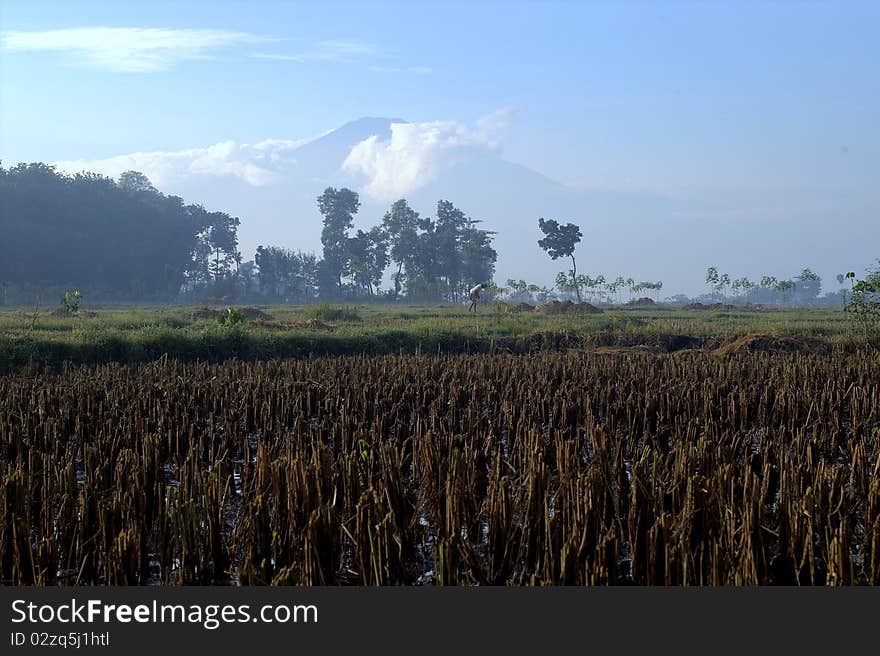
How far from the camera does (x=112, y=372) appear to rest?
1251 cm

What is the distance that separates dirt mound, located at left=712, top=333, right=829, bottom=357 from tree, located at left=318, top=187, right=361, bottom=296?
47.3 m

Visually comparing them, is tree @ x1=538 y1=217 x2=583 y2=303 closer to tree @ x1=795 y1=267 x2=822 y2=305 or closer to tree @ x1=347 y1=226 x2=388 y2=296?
tree @ x1=347 y1=226 x2=388 y2=296

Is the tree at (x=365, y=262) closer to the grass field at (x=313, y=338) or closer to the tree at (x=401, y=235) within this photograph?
the tree at (x=401, y=235)

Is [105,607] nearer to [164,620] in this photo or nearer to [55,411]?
[164,620]

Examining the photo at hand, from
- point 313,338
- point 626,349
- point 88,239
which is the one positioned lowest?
point 626,349

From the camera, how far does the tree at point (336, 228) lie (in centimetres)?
6588

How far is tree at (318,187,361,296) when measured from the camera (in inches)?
2594

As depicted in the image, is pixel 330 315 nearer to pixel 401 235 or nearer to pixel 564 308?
pixel 564 308

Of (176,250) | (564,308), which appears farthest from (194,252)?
(564,308)

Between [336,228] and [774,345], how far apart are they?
174 ft

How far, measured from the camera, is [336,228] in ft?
225

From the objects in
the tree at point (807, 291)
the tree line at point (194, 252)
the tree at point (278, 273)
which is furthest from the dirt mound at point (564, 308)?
the tree at point (807, 291)

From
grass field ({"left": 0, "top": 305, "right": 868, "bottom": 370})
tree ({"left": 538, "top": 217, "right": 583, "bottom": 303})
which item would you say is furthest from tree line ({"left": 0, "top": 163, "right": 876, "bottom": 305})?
grass field ({"left": 0, "top": 305, "right": 868, "bottom": 370})

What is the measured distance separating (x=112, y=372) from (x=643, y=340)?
41.9 feet
